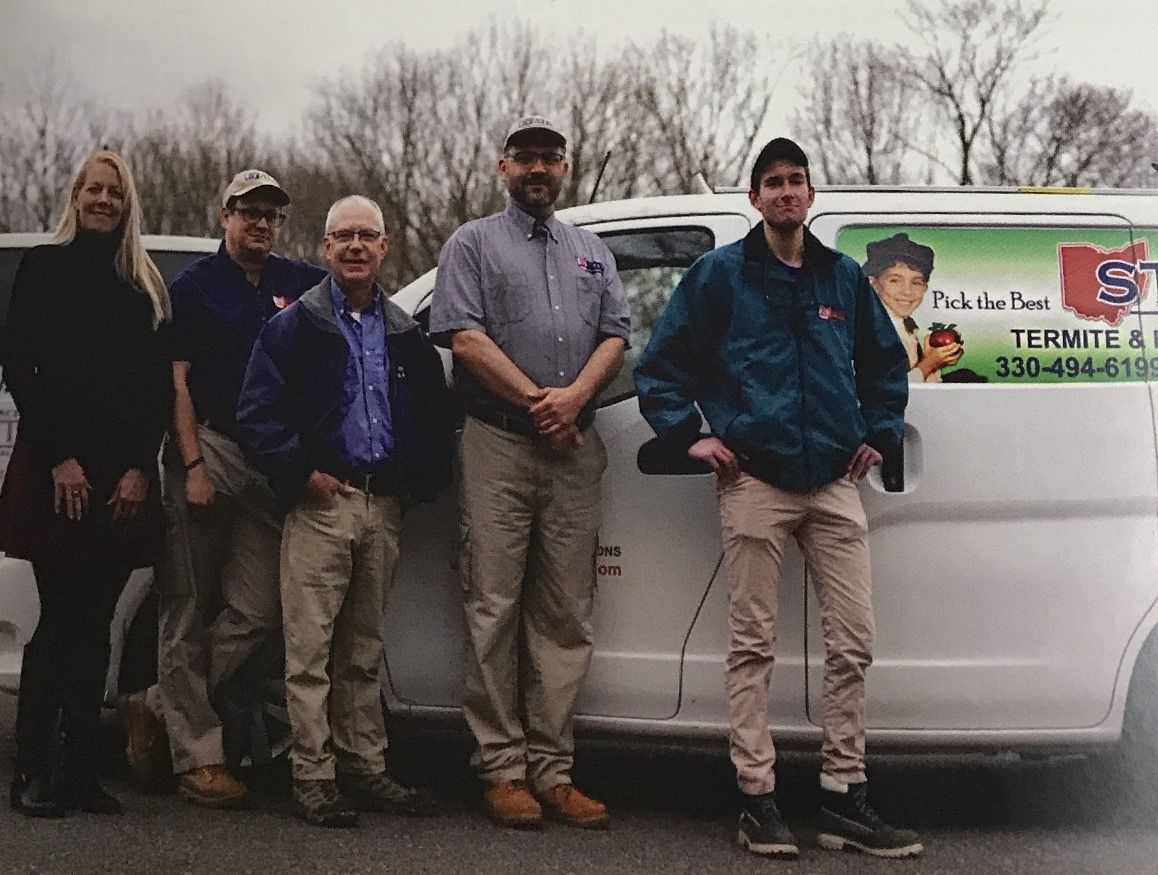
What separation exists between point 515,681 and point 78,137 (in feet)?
8.73

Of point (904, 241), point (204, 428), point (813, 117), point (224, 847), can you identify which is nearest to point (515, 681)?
point (224, 847)

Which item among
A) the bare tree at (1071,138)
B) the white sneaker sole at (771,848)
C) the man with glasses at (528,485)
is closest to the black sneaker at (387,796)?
the man with glasses at (528,485)

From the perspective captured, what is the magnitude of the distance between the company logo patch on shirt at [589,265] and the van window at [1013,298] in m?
0.68

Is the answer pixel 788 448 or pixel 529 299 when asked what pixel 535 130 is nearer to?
pixel 529 299

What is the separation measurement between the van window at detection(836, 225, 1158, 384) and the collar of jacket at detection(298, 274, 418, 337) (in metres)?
1.25

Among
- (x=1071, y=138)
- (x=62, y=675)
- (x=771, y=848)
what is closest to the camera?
(x=771, y=848)

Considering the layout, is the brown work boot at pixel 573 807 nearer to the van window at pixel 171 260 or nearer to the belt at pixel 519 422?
the belt at pixel 519 422

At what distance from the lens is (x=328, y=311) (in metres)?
3.56

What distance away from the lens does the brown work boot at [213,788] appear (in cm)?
370

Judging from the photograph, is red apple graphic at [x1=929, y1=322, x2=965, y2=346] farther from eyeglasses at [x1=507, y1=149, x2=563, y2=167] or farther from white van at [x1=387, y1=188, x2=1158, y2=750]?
eyeglasses at [x1=507, y1=149, x2=563, y2=167]

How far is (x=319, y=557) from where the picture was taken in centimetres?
354

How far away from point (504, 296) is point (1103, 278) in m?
1.65

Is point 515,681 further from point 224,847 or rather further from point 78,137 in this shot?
point 78,137

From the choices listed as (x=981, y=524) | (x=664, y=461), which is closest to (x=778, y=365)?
(x=664, y=461)
